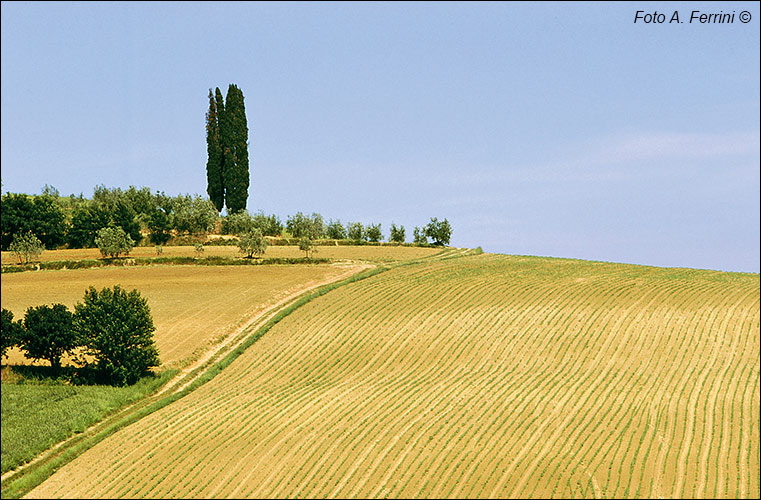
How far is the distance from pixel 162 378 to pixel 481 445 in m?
25.7

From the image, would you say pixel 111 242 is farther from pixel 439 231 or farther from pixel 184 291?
pixel 439 231

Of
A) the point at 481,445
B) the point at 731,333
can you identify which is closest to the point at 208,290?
the point at 481,445

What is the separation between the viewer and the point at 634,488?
115 feet

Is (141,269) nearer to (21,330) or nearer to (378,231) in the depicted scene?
(21,330)

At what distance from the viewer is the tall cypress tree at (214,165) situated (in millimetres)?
128250

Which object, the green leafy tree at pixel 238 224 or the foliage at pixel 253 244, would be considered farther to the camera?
the green leafy tree at pixel 238 224

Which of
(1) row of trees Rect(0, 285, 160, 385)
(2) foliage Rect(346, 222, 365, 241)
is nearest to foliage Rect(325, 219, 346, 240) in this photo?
(2) foliage Rect(346, 222, 365, 241)

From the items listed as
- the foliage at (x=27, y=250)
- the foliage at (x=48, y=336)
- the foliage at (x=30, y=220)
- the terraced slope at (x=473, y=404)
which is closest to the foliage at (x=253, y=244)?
the terraced slope at (x=473, y=404)

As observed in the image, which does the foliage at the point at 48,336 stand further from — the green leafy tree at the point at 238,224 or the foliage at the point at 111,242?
the green leafy tree at the point at 238,224

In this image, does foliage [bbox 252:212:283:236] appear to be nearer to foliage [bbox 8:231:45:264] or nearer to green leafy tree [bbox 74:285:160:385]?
foliage [bbox 8:231:45:264]

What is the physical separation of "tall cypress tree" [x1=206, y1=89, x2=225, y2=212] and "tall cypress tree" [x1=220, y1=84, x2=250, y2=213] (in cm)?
119

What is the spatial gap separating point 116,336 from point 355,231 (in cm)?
7584

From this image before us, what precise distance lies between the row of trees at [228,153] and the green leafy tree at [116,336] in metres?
72.9

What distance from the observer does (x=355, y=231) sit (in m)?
127
